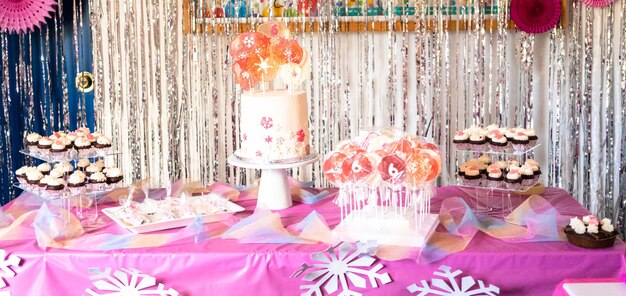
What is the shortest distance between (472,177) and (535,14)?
148 cm

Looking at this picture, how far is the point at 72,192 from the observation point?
238 cm

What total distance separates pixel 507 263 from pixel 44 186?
1.46 meters

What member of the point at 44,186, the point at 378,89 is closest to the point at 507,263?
the point at 44,186

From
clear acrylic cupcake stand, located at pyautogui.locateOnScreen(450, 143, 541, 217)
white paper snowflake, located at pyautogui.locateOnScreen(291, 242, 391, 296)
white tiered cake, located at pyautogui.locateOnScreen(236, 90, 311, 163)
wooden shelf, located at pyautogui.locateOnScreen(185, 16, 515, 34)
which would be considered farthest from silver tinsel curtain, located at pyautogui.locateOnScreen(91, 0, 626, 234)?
white paper snowflake, located at pyautogui.locateOnScreen(291, 242, 391, 296)

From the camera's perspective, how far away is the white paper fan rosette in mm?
3605

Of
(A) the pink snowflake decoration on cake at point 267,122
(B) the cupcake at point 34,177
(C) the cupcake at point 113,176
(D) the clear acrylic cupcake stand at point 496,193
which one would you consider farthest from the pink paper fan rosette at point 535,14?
(B) the cupcake at point 34,177

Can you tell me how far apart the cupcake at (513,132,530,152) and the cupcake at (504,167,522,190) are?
4.4 inches

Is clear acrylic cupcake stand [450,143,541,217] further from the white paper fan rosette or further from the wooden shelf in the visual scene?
the white paper fan rosette

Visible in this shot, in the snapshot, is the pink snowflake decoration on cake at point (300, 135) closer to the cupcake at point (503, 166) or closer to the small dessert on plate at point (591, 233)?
the cupcake at point (503, 166)

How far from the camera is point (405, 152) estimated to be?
2094mm

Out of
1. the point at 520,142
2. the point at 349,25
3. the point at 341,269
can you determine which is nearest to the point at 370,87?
the point at 349,25

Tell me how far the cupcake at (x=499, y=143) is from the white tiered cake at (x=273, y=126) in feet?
2.15

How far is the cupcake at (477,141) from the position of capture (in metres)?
2.50

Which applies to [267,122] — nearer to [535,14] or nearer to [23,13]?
[535,14]
